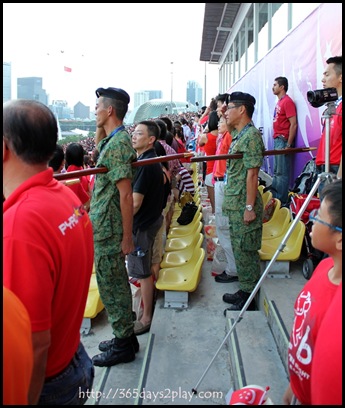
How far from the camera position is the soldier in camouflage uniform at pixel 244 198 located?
3.03 metres

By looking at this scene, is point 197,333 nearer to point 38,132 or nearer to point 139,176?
point 139,176

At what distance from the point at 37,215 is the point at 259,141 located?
2236 mm

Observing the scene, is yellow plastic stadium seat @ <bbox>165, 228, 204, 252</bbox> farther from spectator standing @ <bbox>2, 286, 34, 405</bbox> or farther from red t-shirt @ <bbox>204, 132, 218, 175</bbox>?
spectator standing @ <bbox>2, 286, 34, 405</bbox>

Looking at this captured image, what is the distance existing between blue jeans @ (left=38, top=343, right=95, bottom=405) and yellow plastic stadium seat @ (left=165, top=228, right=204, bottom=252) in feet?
9.10

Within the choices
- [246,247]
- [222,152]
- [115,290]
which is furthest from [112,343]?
[222,152]

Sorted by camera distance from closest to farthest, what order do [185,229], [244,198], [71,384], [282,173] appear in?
[71,384], [244,198], [185,229], [282,173]

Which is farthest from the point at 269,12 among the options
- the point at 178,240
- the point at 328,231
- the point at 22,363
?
the point at 22,363

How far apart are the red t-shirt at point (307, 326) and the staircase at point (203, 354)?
81 centimetres

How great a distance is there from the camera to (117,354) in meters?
2.63

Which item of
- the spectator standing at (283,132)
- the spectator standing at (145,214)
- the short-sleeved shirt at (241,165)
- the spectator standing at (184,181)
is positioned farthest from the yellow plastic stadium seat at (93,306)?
the spectator standing at (283,132)

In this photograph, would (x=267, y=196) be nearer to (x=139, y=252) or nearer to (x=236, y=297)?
(x=236, y=297)

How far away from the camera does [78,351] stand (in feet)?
4.87

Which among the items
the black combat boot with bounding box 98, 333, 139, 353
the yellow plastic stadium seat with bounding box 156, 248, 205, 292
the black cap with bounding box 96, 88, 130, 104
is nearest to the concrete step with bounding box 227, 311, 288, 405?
the yellow plastic stadium seat with bounding box 156, 248, 205, 292

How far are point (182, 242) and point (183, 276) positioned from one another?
1.04m
